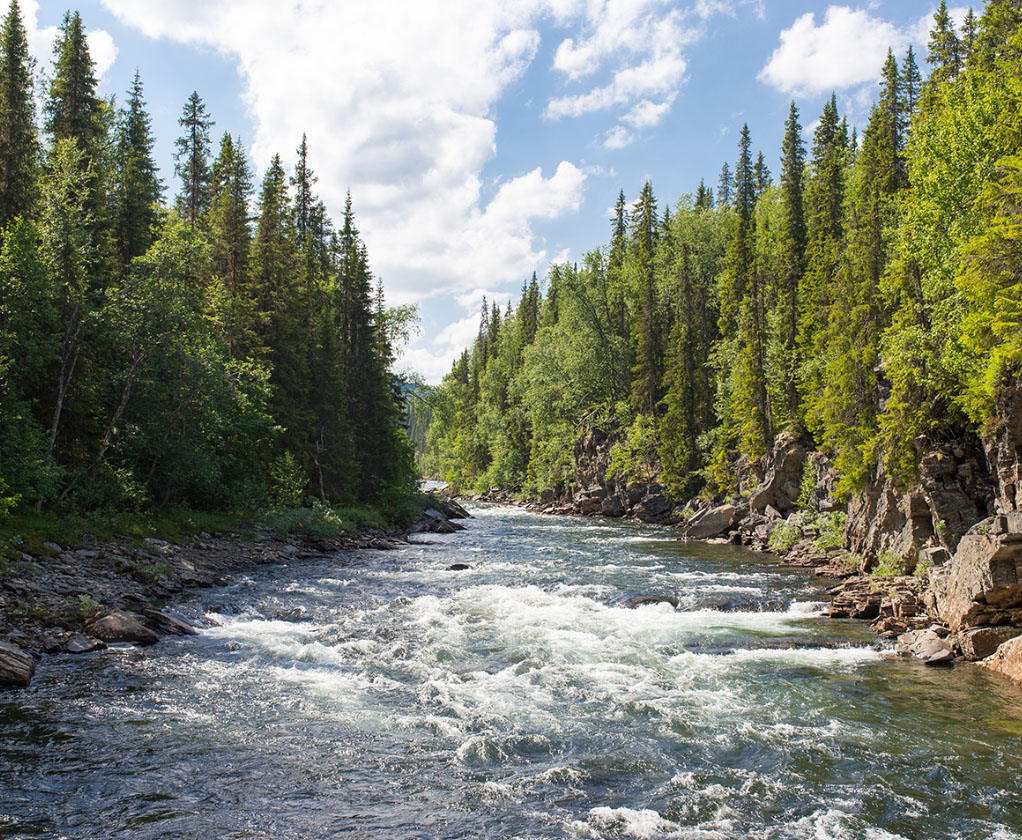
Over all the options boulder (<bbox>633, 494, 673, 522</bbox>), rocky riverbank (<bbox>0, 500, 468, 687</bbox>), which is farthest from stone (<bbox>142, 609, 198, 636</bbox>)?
boulder (<bbox>633, 494, 673, 522</bbox>)

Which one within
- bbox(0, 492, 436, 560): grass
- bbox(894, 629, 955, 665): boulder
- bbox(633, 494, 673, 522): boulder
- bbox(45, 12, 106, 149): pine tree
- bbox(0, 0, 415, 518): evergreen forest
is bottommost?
bbox(894, 629, 955, 665): boulder

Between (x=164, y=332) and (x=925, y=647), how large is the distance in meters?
25.4

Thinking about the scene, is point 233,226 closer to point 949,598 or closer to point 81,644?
point 81,644

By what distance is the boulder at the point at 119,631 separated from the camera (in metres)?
13.6

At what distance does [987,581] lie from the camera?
13.8 meters

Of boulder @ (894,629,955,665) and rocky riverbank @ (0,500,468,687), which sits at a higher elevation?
rocky riverbank @ (0,500,468,687)

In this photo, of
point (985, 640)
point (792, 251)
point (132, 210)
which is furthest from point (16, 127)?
point (792, 251)

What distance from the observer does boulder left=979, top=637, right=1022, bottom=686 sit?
1223 cm

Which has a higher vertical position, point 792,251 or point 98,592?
point 792,251

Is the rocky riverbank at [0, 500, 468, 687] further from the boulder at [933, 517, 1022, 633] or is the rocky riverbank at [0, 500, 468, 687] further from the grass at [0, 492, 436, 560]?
the boulder at [933, 517, 1022, 633]

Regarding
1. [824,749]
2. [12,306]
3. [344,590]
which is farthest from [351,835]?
[12,306]

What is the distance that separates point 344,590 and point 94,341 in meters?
12.9

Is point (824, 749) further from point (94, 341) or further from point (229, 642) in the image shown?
point (94, 341)

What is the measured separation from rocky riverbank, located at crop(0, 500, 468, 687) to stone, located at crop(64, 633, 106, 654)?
0.02m
